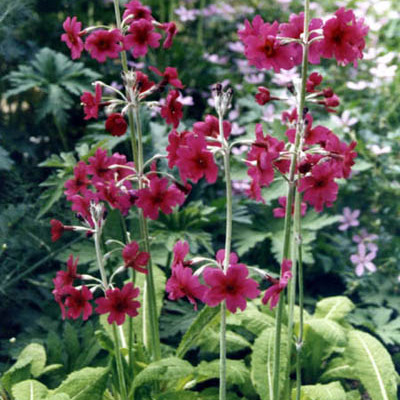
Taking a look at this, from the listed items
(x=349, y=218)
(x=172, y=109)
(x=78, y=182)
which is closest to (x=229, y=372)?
(x=78, y=182)

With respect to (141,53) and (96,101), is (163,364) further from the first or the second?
(141,53)

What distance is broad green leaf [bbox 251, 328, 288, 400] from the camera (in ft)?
7.25

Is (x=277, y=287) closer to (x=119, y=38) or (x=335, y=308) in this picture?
(x=119, y=38)

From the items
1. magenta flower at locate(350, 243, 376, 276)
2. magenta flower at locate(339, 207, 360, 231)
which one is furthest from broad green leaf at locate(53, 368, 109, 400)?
magenta flower at locate(339, 207, 360, 231)

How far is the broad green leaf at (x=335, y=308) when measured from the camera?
101 inches

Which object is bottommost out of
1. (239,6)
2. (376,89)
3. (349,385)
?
(349,385)

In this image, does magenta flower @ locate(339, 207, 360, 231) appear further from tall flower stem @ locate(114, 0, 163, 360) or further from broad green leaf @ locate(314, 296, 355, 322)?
tall flower stem @ locate(114, 0, 163, 360)

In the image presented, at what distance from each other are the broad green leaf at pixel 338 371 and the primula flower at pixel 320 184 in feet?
3.14

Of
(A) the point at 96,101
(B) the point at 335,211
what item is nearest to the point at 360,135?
(B) the point at 335,211

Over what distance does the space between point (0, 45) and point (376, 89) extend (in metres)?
2.39

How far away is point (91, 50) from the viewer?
1.87m

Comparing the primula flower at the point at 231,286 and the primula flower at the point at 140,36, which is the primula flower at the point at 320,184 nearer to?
the primula flower at the point at 231,286

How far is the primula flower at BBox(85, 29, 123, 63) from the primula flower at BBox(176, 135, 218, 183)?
0.45m

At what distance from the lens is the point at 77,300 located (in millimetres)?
1793
